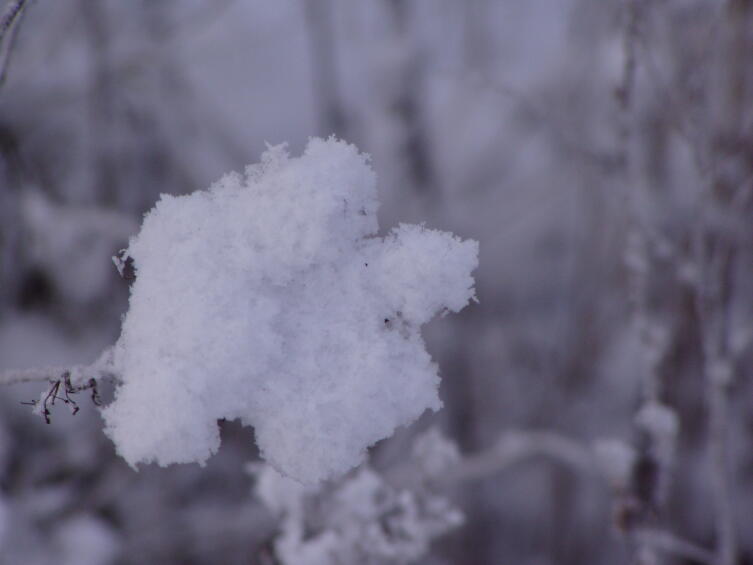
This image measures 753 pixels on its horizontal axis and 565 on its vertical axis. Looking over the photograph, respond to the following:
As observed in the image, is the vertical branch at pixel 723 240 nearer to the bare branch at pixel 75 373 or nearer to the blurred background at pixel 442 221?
the blurred background at pixel 442 221

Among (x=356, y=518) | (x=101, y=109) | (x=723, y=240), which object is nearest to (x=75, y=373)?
(x=356, y=518)

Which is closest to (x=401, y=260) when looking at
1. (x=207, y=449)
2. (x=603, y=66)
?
(x=207, y=449)

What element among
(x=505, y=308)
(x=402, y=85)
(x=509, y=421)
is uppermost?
(x=402, y=85)

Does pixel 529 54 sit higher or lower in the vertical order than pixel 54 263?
higher

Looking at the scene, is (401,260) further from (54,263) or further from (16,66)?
(16,66)

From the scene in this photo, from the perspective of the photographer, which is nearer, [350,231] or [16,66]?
[350,231]

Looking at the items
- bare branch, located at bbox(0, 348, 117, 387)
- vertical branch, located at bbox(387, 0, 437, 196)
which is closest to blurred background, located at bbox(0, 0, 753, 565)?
vertical branch, located at bbox(387, 0, 437, 196)

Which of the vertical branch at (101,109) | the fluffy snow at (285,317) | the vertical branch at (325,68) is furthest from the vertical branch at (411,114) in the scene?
the fluffy snow at (285,317)
